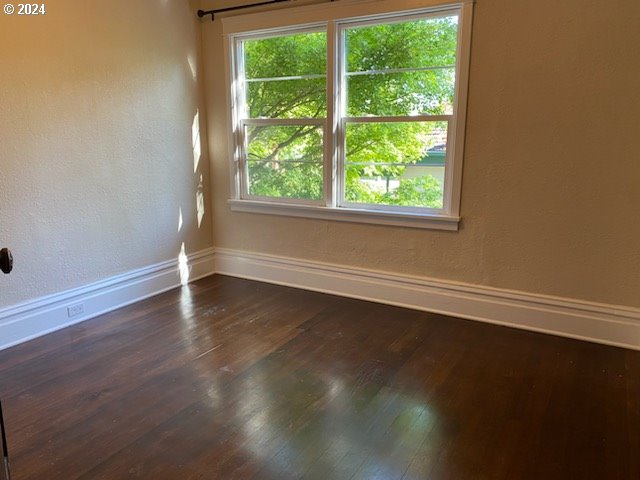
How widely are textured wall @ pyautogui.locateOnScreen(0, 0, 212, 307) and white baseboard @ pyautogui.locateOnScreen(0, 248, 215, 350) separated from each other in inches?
2.8

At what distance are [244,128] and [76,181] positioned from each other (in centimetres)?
147

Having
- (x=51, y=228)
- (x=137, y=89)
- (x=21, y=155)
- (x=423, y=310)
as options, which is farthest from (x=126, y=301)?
(x=423, y=310)

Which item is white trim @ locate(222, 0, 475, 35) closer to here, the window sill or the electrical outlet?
the window sill

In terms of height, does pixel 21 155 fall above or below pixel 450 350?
above

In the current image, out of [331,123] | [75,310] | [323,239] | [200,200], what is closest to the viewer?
[75,310]

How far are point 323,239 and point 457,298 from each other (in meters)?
1.16

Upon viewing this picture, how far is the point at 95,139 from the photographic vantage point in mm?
3258

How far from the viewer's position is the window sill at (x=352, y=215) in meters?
3.34

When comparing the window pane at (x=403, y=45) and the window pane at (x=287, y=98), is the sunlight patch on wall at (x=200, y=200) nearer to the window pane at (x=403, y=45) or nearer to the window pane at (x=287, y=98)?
the window pane at (x=287, y=98)

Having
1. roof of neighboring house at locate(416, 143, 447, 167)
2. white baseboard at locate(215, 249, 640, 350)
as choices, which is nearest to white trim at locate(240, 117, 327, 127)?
roof of neighboring house at locate(416, 143, 447, 167)

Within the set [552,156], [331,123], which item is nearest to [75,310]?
A: [331,123]

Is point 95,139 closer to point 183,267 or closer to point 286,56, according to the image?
point 183,267

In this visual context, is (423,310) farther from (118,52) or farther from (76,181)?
(118,52)

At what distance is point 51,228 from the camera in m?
3.06
